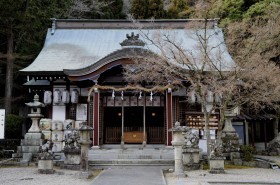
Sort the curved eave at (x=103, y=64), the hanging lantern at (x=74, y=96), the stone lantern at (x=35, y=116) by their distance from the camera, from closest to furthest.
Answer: the stone lantern at (x=35, y=116)
the curved eave at (x=103, y=64)
the hanging lantern at (x=74, y=96)

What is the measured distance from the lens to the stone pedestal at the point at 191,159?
44.5 ft

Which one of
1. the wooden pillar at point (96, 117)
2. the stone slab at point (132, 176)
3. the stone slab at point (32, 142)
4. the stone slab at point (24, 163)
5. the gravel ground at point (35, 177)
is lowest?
the gravel ground at point (35, 177)

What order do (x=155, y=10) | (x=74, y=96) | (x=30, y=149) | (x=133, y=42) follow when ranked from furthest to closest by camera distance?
1. (x=155, y=10)
2. (x=74, y=96)
3. (x=133, y=42)
4. (x=30, y=149)

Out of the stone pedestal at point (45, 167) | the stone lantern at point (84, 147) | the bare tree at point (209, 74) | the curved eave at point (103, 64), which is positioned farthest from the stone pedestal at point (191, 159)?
the curved eave at point (103, 64)

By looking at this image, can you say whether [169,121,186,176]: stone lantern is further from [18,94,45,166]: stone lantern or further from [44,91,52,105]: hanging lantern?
[44,91,52,105]: hanging lantern

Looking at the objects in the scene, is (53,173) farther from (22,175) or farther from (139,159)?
(139,159)

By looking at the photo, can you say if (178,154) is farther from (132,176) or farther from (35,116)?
(35,116)

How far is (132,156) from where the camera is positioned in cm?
1537

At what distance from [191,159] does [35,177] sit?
6102mm

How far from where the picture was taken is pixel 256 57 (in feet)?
46.3

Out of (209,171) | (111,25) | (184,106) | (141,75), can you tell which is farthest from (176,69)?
(111,25)

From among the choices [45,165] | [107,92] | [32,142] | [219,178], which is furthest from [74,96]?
[219,178]

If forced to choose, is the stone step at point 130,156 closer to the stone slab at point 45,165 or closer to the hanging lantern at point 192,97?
the stone slab at point 45,165

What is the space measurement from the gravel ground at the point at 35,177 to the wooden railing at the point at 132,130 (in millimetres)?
5662
